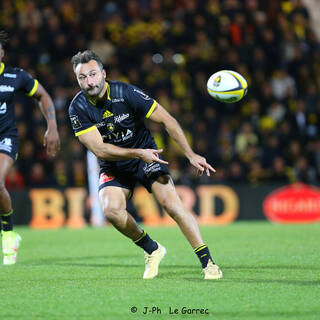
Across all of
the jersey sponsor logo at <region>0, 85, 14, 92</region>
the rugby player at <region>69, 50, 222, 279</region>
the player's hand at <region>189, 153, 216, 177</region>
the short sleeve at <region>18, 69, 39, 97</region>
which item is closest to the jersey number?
the jersey sponsor logo at <region>0, 85, 14, 92</region>

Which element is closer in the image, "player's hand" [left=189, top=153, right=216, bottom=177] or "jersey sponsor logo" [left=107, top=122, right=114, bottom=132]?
"player's hand" [left=189, top=153, right=216, bottom=177]

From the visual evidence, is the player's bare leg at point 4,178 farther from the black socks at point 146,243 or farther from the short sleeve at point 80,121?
the black socks at point 146,243

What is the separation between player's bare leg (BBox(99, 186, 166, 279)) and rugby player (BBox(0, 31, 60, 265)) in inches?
60.5

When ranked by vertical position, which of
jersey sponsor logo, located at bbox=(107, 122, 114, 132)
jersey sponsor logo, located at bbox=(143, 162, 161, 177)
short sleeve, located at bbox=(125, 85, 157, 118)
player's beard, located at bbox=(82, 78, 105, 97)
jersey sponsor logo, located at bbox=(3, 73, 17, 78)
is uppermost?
jersey sponsor logo, located at bbox=(3, 73, 17, 78)

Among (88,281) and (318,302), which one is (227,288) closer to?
(318,302)

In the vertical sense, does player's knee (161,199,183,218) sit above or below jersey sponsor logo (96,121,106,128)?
below

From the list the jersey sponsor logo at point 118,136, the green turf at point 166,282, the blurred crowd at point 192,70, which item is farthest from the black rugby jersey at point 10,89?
the blurred crowd at point 192,70

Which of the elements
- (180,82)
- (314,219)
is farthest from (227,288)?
(180,82)

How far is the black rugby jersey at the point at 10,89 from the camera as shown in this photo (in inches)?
319

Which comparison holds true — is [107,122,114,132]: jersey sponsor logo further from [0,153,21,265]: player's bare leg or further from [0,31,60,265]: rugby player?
[0,153,21,265]: player's bare leg

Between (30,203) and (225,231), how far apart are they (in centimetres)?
484

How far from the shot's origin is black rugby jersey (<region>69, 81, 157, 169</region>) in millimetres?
6613

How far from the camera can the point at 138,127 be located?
692 centimetres

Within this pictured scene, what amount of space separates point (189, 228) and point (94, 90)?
59.6 inches
